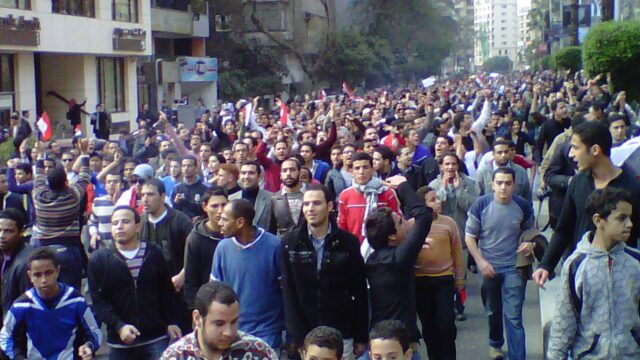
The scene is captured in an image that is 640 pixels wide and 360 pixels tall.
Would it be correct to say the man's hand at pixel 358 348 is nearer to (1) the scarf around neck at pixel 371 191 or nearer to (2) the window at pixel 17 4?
(1) the scarf around neck at pixel 371 191

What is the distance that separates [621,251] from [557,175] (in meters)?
2.97

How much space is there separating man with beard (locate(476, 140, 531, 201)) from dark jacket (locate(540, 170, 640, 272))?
289cm

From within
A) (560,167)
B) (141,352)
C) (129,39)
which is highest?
(129,39)

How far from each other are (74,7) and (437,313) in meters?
29.4

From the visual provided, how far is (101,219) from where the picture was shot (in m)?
9.33

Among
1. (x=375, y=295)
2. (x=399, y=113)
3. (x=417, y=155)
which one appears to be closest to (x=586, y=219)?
(x=375, y=295)

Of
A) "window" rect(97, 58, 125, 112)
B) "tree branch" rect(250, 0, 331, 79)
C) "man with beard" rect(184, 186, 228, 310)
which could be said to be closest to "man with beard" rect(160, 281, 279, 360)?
"man with beard" rect(184, 186, 228, 310)

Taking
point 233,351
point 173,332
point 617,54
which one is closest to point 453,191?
point 173,332

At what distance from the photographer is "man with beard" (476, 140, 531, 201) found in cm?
875

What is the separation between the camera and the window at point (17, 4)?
95.2 feet

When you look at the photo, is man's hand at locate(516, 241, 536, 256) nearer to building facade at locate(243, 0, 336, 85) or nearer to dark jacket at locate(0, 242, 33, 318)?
dark jacket at locate(0, 242, 33, 318)

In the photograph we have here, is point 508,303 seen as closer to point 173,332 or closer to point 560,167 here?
point 560,167

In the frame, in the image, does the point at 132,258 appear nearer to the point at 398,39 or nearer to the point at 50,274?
the point at 50,274

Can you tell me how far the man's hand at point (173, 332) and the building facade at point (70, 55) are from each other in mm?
24058
